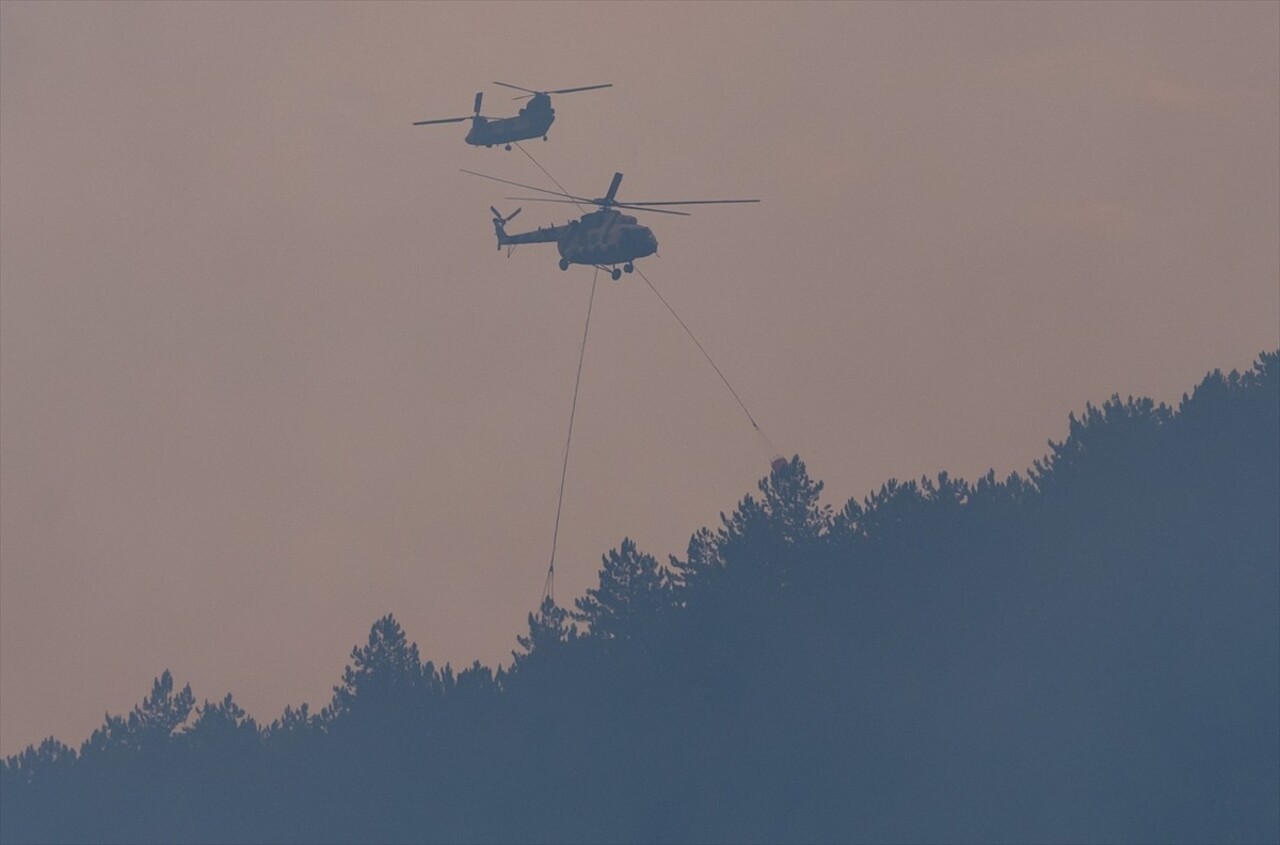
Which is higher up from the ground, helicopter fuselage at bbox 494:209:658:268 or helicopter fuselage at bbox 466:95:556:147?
helicopter fuselage at bbox 466:95:556:147

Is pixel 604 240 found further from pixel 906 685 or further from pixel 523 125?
pixel 906 685

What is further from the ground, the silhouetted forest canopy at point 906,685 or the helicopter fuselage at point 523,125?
the helicopter fuselage at point 523,125

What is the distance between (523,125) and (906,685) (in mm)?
28576

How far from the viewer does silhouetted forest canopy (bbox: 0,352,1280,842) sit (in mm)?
93375

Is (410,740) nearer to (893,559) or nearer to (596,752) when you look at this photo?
(596,752)

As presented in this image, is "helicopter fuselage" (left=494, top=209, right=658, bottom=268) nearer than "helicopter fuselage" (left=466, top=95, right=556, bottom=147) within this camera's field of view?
Yes

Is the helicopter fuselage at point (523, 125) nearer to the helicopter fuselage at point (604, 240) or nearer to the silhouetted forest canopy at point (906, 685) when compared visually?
the helicopter fuselage at point (604, 240)

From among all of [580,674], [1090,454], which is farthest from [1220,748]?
[580,674]

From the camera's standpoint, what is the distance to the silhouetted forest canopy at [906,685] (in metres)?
93.4

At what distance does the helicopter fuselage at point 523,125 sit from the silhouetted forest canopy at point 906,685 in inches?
911

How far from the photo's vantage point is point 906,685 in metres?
101

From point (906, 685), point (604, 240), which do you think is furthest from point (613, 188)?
point (906, 685)

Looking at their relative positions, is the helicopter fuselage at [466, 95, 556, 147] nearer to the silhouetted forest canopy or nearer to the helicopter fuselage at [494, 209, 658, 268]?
the helicopter fuselage at [494, 209, 658, 268]

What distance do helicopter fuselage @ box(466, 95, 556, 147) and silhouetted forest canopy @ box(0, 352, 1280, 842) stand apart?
76.0 ft
